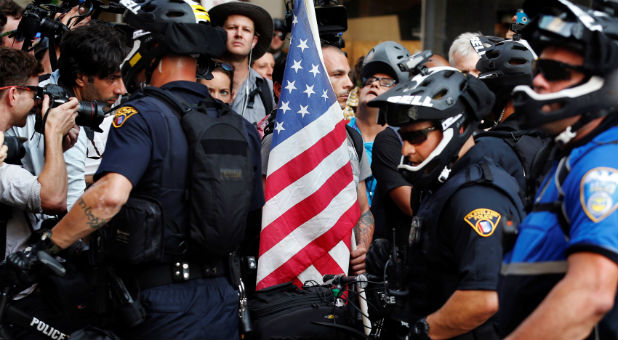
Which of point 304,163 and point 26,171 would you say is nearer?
point 26,171

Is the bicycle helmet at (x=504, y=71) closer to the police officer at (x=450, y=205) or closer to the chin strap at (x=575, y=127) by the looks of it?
the police officer at (x=450, y=205)

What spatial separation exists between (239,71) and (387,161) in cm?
169

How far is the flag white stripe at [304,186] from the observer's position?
5031mm

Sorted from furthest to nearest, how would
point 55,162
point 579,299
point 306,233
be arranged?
point 306,233 < point 55,162 < point 579,299

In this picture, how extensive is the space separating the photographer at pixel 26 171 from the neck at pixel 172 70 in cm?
78

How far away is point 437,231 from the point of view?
3.44 m

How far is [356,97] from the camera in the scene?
8188 mm

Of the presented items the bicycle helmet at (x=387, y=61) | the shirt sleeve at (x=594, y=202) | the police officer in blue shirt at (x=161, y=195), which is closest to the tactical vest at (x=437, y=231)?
the shirt sleeve at (x=594, y=202)

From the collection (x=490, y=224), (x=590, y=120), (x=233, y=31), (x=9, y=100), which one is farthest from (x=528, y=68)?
(x=9, y=100)

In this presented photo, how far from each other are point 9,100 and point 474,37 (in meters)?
3.71

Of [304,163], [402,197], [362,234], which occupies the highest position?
[304,163]

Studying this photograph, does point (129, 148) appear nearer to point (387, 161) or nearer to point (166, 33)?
point (166, 33)

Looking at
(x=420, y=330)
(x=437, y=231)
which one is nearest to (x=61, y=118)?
(x=437, y=231)

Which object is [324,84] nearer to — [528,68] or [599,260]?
[528,68]
